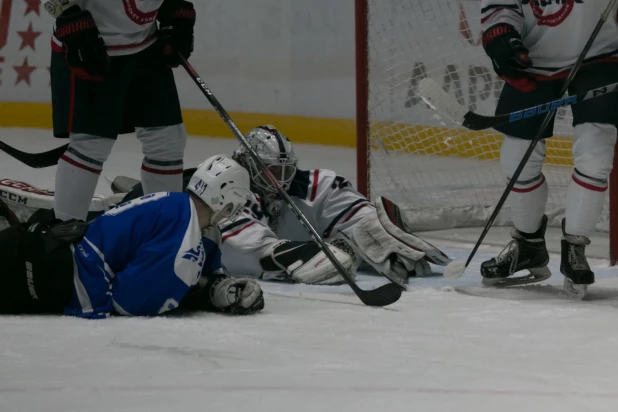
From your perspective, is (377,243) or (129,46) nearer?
(129,46)

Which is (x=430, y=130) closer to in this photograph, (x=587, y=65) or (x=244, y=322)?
(x=587, y=65)

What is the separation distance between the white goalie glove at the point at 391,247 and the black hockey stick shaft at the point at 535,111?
19.4 inches

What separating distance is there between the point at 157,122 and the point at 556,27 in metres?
1.19

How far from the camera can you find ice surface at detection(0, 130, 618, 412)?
6.79 feet

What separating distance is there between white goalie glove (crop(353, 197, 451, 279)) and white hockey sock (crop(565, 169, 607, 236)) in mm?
608

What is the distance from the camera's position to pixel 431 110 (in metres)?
5.35

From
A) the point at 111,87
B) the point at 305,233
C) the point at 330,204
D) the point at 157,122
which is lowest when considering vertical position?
the point at 305,233

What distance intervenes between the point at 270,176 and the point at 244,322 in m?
0.80

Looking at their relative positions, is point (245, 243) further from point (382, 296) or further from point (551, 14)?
point (551, 14)

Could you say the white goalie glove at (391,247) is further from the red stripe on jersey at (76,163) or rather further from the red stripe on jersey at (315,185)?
the red stripe on jersey at (76,163)

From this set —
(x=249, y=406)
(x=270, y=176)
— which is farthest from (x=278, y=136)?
(x=249, y=406)

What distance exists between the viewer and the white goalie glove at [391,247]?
3703 millimetres

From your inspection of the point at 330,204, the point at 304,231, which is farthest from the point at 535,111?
the point at 304,231

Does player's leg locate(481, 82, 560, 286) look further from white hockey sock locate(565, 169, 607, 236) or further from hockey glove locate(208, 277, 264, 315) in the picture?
hockey glove locate(208, 277, 264, 315)
